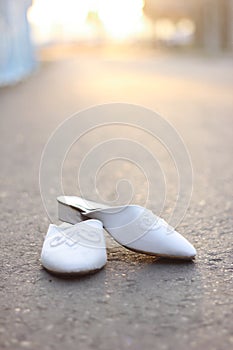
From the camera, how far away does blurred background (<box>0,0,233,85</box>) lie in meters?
5.25

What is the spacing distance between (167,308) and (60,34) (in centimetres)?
1585

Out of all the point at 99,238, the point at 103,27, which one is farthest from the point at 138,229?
the point at 103,27

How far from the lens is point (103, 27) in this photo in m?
13.3

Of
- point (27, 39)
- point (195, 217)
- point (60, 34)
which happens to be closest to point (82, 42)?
point (60, 34)

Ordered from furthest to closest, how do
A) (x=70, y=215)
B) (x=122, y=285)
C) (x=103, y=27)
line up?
1. (x=103, y=27)
2. (x=70, y=215)
3. (x=122, y=285)

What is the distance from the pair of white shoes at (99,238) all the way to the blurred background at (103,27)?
11.5ft

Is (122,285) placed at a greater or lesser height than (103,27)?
greater

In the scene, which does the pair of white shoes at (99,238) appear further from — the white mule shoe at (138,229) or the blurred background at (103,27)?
the blurred background at (103,27)

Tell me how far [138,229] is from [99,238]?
7cm

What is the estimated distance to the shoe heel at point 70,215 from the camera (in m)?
0.94

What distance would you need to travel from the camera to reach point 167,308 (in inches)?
28.9

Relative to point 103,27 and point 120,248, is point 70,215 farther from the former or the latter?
point 103,27

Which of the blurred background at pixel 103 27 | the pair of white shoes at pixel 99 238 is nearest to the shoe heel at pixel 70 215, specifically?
the pair of white shoes at pixel 99 238

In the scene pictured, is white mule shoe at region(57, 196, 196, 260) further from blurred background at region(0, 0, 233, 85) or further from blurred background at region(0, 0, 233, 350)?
blurred background at region(0, 0, 233, 85)
